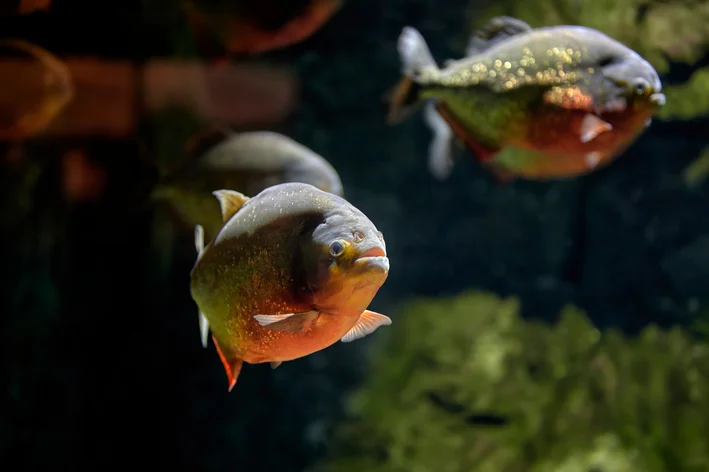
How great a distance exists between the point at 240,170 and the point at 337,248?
0.73 meters

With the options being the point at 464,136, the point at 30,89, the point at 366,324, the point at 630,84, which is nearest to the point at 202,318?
the point at 366,324

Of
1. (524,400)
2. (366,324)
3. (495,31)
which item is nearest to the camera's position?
(366,324)

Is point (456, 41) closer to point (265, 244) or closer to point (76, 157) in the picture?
point (76, 157)

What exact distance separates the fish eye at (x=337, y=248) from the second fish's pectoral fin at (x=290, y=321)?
0.09 meters

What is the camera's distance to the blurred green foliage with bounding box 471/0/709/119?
2070 mm

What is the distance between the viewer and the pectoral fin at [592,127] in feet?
4.24

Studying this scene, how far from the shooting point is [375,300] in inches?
139

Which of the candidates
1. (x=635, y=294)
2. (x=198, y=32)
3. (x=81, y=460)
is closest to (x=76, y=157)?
(x=198, y=32)

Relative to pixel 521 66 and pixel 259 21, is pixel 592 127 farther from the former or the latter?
pixel 259 21

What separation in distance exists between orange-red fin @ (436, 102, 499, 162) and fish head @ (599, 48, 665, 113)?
320 mm

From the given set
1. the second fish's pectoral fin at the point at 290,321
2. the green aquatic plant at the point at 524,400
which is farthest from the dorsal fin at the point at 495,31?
the green aquatic plant at the point at 524,400

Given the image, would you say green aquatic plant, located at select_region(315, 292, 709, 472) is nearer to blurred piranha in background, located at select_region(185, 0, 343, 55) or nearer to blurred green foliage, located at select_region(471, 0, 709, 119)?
blurred green foliage, located at select_region(471, 0, 709, 119)

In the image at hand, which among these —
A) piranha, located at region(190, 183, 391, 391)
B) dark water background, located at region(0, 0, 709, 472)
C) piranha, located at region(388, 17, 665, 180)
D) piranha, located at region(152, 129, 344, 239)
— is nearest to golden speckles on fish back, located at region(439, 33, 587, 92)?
piranha, located at region(388, 17, 665, 180)

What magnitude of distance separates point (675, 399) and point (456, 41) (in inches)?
95.5
